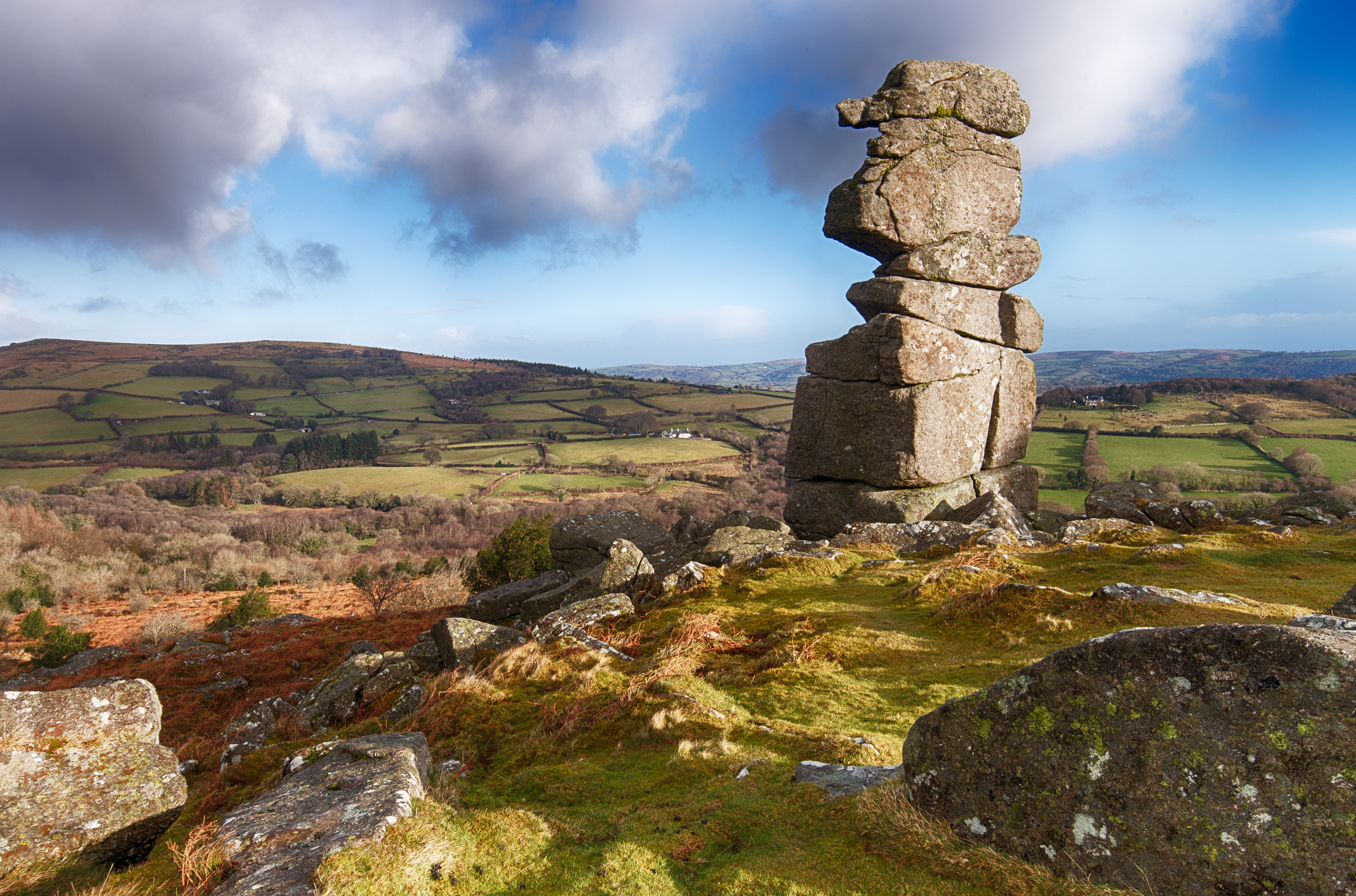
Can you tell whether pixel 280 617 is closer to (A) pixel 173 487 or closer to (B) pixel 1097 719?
(B) pixel 1097 719

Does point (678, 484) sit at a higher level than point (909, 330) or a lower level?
lower

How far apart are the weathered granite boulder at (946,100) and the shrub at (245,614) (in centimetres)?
3851

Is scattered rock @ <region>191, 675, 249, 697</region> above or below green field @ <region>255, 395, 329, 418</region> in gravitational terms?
below

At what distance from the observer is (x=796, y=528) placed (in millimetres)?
22031

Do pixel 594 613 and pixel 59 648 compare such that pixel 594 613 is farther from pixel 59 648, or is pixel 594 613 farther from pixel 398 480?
pixel 398 480

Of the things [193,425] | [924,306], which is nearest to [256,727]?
[924,306]

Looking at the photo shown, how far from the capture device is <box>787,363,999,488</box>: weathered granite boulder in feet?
63.9

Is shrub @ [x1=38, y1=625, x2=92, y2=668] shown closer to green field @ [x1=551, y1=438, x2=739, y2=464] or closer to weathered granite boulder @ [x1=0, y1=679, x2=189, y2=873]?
weathered granite boulder @ [x1=0, y1=679, x2=189, y2=873]

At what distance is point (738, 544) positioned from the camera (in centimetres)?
1622

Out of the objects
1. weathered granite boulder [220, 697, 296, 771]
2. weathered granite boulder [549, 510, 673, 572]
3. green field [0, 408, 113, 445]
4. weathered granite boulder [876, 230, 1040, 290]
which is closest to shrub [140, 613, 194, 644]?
weathered granite boulder [549, 510, 673, 572]

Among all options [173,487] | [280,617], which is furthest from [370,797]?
[173,487]

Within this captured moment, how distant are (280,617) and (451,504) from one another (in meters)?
51.0

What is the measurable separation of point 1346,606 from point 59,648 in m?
42.6

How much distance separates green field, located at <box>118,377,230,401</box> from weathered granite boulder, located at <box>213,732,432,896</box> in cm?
19162
